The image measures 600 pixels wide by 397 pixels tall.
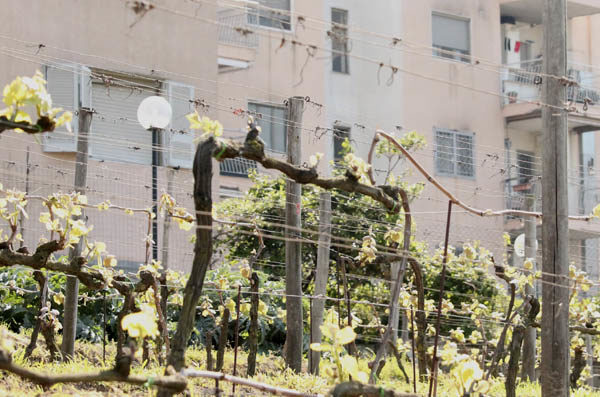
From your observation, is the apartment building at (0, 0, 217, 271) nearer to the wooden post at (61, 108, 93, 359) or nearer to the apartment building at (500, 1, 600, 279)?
the wooden post at (61, 108, 93, 359)

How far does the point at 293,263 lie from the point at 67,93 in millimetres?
7407

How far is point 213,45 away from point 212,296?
21.6 feet

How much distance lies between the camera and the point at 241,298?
41.7 ft

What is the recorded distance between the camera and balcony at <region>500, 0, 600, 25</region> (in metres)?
26.2

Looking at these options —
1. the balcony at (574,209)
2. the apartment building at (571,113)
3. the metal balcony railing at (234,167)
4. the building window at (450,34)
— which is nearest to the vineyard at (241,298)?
the metal balcony railing at (234,167)

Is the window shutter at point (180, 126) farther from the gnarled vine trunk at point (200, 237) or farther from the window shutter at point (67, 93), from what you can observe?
the gnarled vine trunk at point (200, 237)

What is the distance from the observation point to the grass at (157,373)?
26.2 feet

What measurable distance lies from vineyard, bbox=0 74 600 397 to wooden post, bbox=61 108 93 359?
21mm

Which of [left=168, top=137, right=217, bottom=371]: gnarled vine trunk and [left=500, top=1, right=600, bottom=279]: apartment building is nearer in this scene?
[left=168, top=137, right=217, bottom=371]: gnarled vine trunk

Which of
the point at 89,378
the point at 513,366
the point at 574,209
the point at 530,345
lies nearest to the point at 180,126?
the point at 530,345

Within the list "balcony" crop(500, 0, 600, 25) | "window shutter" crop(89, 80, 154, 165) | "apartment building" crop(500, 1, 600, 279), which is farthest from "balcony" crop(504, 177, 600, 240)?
"window shutter" crop(89, 80, 154, 165)

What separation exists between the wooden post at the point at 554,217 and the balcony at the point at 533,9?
53.6ft

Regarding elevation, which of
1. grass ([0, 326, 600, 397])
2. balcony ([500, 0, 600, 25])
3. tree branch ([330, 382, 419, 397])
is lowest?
grass ([0, 326, 600, 397])

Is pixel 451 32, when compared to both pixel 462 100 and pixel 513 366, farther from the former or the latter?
pixel 513 366
